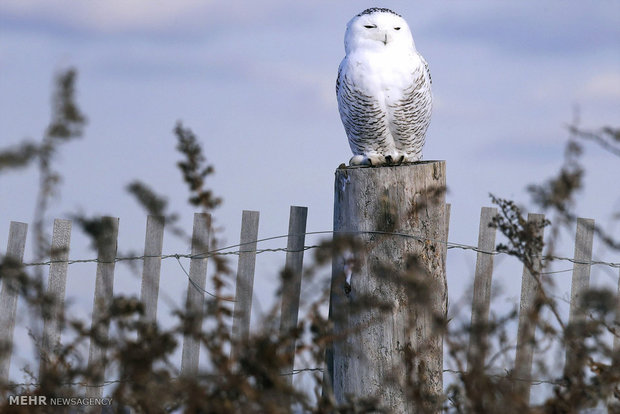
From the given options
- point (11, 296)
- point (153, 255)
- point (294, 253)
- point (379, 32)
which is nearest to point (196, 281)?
point (153, 255)

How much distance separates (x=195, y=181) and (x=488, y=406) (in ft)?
2.04

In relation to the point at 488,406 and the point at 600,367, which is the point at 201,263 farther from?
the point at 488,406

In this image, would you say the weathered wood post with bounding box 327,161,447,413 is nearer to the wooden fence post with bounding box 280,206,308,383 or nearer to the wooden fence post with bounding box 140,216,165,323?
the wooden fence post with bounding box 280,206,308,383

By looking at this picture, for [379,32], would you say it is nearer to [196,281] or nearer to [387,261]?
[387,261]

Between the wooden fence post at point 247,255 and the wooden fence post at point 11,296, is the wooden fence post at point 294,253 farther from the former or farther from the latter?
the wooden fence post at point 11,296

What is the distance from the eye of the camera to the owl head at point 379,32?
11.4ft

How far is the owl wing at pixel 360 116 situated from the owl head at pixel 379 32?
147mm

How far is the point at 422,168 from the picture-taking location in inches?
124

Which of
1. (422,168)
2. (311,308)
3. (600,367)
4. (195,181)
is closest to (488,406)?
(311,308)

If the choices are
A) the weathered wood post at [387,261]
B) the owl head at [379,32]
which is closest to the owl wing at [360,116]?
the owl head at [379,32]

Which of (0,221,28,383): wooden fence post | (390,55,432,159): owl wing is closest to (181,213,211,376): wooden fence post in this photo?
(0,221,28,383): wooden fence post

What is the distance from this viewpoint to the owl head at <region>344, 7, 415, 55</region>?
3.49m

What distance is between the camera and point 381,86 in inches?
136

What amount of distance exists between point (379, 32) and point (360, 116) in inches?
16.0
